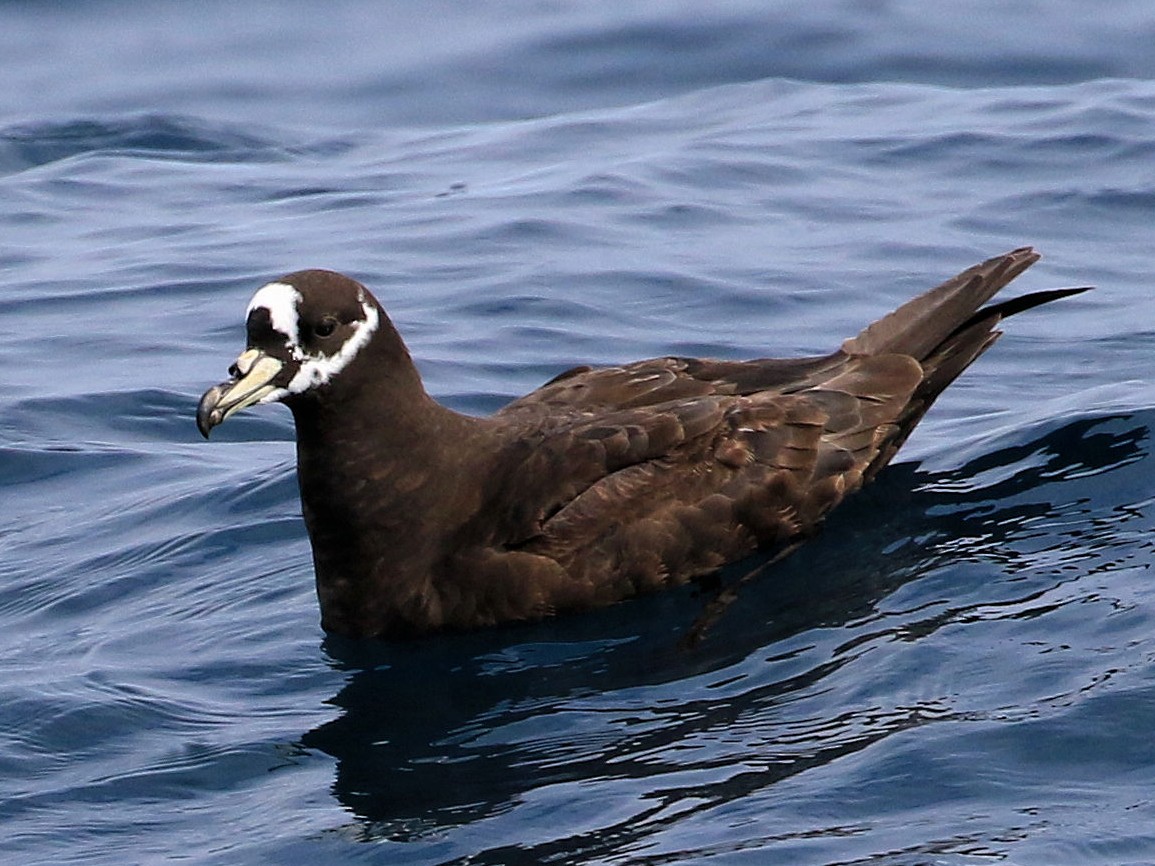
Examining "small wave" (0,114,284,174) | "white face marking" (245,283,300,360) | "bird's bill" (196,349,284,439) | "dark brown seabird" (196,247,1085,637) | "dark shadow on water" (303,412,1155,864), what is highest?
"small wave" (0,114,284,174)

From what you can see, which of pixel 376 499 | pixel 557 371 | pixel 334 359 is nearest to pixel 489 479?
pixel 376 499

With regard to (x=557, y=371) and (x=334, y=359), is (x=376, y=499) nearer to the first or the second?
(x=334, y=359)

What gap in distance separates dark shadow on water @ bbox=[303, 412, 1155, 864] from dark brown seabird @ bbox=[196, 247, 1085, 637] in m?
0.13

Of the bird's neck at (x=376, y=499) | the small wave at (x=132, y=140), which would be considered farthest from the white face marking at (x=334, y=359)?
the small wave at (x=132, y=140)

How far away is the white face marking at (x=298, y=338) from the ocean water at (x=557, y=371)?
95 centimetres

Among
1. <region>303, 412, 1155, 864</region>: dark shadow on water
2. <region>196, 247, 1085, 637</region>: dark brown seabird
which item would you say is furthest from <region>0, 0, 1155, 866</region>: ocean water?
<region>196, 247, 1085, 637</region>: dark brown seabird

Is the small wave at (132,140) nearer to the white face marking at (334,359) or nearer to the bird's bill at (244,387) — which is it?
the white face marking at (334,359)

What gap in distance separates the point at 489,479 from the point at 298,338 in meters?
0.84

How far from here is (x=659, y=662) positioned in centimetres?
715

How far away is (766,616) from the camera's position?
7.43m

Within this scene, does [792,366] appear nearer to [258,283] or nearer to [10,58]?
[258,283]

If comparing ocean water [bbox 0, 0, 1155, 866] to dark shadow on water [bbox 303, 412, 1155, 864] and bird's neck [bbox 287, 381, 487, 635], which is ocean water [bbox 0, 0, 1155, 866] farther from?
bird's neck [bbox 287, 381, 487, 635]

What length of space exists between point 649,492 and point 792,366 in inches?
41.9

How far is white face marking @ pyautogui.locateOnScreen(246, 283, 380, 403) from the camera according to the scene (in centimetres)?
732
